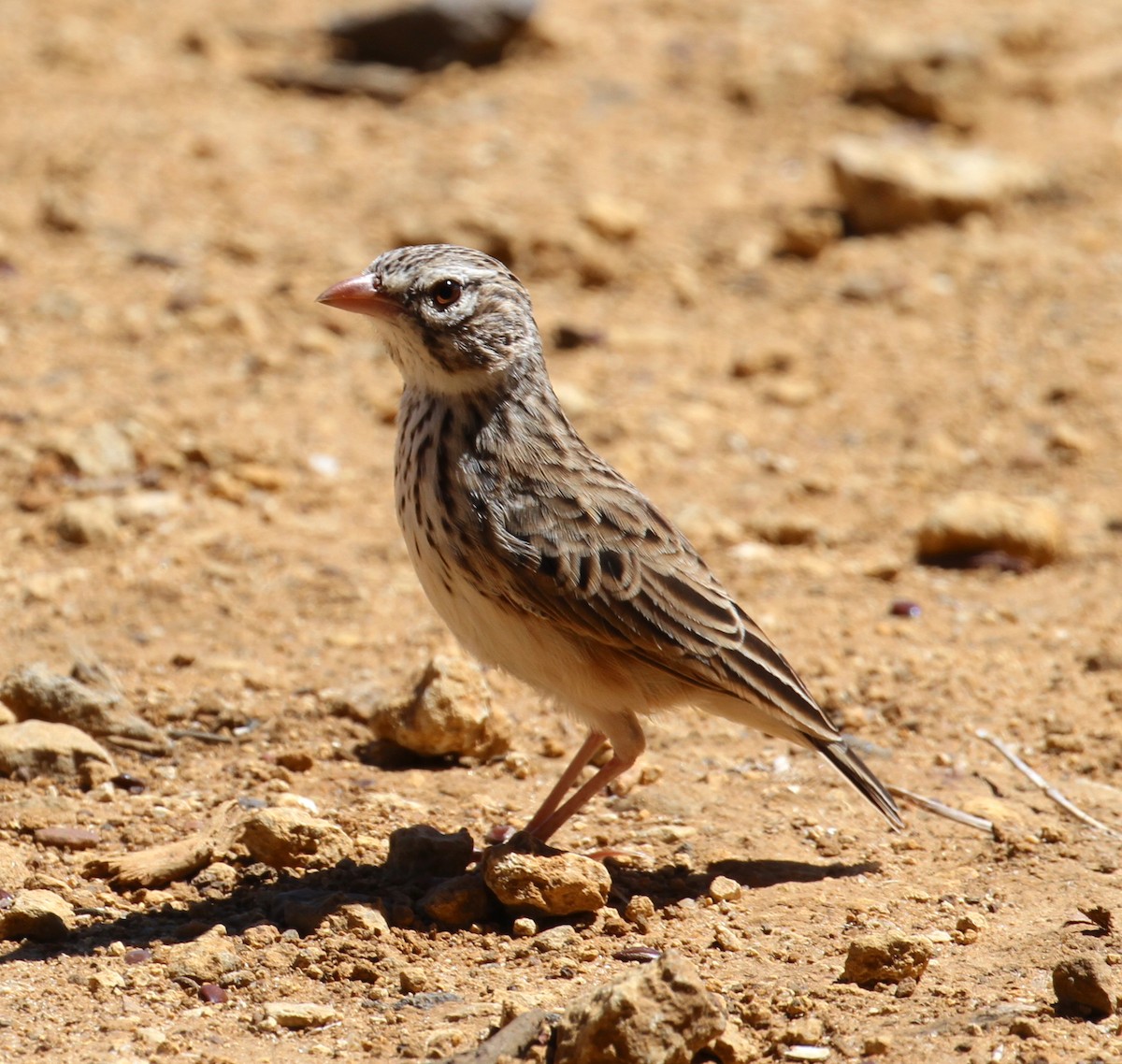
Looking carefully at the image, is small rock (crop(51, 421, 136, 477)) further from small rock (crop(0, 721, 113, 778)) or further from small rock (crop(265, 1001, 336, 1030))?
small rock (crop(265, 1001, 336, 1030))

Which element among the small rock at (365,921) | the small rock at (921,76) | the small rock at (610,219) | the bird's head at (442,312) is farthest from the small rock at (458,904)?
the small rock at (921,76)

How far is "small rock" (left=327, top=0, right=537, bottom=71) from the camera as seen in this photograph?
482 inches

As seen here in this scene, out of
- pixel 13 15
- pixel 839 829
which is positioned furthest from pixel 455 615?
pixel 13 15

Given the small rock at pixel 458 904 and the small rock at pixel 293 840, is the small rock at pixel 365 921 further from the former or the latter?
the small rock at pixel 293 840

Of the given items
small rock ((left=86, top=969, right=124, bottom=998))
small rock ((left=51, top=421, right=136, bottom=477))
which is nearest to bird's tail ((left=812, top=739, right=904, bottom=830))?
small rock ((left=86, top=969, right=124, bottom=998))

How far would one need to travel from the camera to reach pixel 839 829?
221 inches

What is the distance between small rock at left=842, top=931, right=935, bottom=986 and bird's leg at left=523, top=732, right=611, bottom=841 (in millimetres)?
1195

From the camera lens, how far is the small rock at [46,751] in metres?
5.44

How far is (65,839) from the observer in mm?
5160

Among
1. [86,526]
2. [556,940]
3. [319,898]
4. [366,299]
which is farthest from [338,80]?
[556,940]

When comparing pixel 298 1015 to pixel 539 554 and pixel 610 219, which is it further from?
pixel 610 219

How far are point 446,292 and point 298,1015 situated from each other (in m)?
2.29

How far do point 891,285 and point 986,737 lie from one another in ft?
15.3

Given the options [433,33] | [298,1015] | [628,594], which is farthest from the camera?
[433,33]
